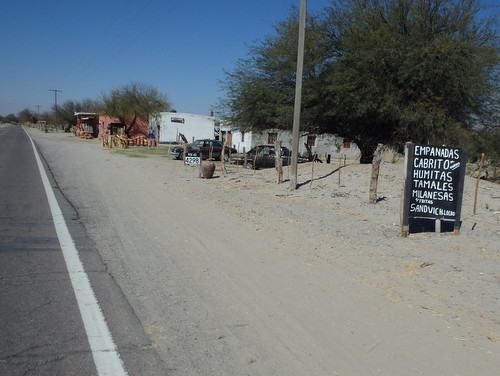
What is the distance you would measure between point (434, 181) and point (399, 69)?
11.4 metres

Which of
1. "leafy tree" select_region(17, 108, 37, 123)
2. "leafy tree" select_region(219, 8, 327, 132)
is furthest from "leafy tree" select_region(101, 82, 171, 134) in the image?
"leafy tree" select_region(17, 108, 37, 123)

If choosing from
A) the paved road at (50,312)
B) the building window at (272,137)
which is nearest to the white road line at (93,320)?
the paved road at (50,312)

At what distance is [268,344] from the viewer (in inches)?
152

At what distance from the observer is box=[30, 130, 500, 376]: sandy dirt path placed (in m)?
3.71

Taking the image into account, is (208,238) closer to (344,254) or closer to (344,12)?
(344,254)

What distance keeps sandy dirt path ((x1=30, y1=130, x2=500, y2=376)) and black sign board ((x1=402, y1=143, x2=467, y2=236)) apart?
492 millimetres

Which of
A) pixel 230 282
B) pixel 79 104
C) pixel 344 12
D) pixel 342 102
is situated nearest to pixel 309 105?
pixel 342 102

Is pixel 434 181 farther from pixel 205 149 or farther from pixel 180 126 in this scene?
pixel 180 126

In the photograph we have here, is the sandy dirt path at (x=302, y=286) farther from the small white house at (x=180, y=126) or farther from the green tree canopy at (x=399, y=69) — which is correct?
the small white house at (x=180, y=126)

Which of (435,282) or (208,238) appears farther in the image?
(208,238)

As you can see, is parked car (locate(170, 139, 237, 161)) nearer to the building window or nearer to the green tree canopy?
the building window

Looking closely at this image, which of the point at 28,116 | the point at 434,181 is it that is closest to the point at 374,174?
the point at 434,181

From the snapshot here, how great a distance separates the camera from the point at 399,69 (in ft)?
60.6

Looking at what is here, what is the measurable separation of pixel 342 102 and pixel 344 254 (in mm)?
13811
